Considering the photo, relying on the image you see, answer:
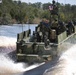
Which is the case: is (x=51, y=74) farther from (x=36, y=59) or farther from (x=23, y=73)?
(x=36, y=59)

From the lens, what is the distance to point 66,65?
15570mm

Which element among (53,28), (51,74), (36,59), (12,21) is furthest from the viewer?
(12,21)

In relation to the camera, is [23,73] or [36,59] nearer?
[23,73]

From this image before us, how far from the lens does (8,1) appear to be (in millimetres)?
126125

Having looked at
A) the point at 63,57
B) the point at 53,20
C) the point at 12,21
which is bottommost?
the point at 12,21

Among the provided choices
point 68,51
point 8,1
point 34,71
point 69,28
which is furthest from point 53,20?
point 8,1

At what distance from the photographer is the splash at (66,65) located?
1425cm

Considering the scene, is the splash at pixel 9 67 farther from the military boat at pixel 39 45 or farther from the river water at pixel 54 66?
the military boat at pixel 39 45

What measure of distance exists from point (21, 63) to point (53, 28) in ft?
17.2

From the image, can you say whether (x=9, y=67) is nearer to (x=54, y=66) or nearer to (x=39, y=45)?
(x=39, y=45)

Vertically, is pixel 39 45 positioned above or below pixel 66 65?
above

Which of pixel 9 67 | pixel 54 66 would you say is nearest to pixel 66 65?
pixel 54 66

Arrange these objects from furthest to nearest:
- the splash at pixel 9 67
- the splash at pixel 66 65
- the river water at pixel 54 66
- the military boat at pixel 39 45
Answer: the military boat at pixel 39 45 → the splash at pixel 9 67 → the river water at pixel 54 66 → the splash at pixel 66 65

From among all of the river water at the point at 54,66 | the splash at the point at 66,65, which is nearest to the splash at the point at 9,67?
the river water at the point at 54,66
